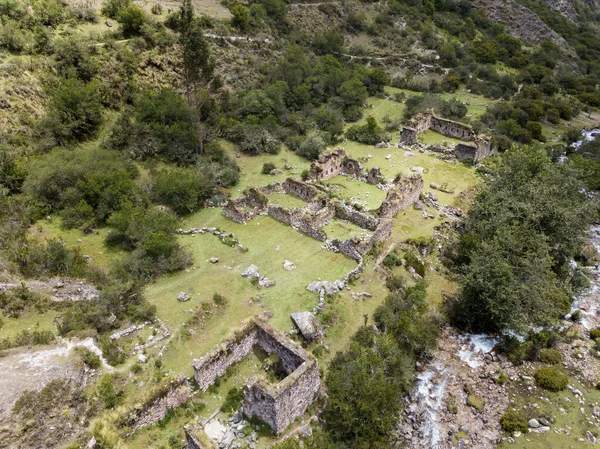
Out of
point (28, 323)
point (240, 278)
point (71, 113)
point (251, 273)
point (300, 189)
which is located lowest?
point (28, 323)

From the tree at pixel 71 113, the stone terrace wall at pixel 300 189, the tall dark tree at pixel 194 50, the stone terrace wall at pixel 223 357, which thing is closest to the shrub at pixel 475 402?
the stone terrace wall at pixel 223 357

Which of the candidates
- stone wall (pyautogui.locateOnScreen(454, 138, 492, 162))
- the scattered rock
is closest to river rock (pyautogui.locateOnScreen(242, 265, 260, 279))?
the scattered rock

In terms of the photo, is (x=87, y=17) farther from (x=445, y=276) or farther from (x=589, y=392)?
(x=589, y=392)

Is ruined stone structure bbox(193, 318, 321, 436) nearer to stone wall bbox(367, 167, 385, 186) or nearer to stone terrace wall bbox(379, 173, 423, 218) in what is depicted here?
stone terrace wall bbox(379, 173, 423, 218)

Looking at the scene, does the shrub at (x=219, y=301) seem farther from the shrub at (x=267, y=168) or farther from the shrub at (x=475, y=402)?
the shrub at (x=267, y=168)

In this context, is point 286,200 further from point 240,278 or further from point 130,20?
point 130,20

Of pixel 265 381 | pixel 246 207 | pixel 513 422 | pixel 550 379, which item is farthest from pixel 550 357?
pixel 246 207

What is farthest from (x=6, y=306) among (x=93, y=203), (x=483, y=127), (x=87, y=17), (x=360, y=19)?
(x=360, y=19)
